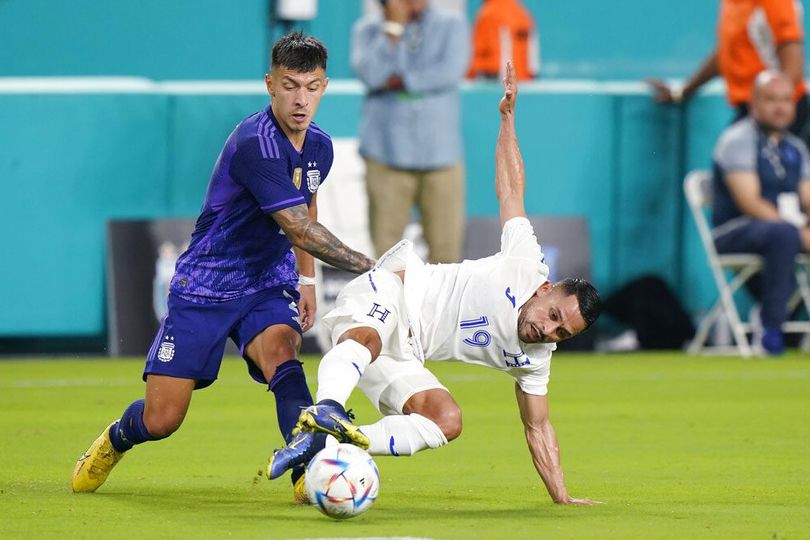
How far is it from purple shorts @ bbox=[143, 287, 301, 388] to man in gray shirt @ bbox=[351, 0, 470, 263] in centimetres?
698

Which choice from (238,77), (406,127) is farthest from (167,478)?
(238,77)

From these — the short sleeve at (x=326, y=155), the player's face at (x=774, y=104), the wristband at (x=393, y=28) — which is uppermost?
the wristband at (x=393, y=28)

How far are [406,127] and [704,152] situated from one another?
3312 millimetres

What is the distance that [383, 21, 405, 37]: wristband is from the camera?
14.0 meters

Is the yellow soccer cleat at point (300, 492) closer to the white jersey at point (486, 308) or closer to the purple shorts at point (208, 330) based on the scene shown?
the purple shorts at point (208, 330)

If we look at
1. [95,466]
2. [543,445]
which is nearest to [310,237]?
[543,445]

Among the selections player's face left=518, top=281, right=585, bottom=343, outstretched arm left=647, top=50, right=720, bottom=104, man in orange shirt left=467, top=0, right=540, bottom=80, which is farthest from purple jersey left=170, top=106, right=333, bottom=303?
man in orange shirt left=467, top=0, right=540, bottom=80

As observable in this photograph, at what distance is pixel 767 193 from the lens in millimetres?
15016

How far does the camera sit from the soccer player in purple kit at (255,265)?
6.87m

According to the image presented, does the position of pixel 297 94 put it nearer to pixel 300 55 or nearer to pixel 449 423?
pixel 300 55

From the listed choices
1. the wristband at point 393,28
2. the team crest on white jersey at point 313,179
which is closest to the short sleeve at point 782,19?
the wristband at point 393,28

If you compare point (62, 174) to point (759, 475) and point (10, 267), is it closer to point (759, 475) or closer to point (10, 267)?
point (10, 267)

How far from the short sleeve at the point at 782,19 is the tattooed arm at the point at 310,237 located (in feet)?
28.7

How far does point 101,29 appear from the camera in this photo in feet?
64.6
